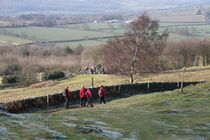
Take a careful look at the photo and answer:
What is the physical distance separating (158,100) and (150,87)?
35.2 feet

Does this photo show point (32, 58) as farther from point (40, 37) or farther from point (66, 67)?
point (40, 37)

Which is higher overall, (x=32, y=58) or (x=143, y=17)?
(x=143, y=17)

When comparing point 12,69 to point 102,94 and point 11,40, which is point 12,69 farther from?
point 102,94

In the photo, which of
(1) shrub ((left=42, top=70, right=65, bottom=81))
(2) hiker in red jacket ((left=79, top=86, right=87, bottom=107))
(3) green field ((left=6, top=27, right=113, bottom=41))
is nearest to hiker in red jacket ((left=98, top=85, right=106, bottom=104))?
(2) hiker in red jacket ((left=79, top=86, right=87, bottom=107))

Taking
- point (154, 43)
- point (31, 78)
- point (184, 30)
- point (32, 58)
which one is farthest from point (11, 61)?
point (184, 30)

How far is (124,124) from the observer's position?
21.1 m

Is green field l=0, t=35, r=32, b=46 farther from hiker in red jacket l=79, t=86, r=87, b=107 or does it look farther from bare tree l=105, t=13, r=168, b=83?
hiker in red jacket l=79, t=86, r=87, b=107

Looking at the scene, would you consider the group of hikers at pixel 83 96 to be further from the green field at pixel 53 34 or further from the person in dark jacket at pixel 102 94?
the green field at pixel 53 34

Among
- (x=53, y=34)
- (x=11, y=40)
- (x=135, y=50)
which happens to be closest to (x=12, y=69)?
(x=135, y=50)

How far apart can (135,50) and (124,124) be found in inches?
1213

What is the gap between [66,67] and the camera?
89250 mm

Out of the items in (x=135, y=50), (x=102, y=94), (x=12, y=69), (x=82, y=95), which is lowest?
(x=12, y=69)

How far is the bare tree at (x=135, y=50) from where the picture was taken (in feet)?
166

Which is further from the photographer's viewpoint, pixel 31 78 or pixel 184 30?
pixel 184 30
